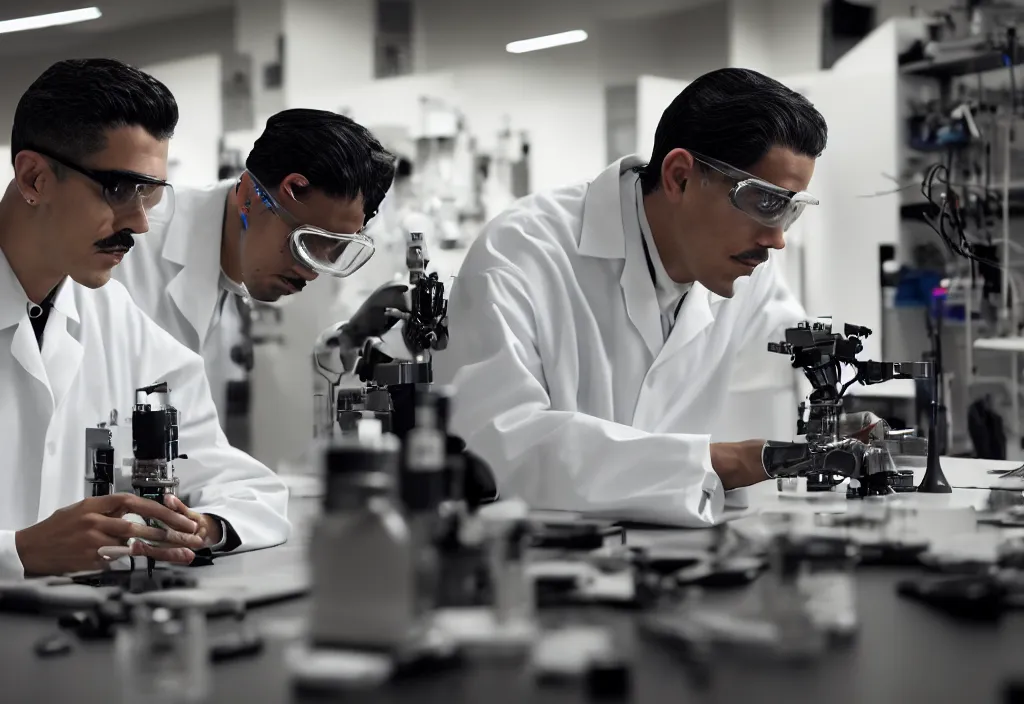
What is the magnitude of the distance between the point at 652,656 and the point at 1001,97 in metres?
5.59

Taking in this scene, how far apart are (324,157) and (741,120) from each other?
982 mm

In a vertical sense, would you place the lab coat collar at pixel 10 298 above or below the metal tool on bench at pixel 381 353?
above

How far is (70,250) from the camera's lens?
5.91ft

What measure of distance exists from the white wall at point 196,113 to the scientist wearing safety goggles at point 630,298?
3.90 metres

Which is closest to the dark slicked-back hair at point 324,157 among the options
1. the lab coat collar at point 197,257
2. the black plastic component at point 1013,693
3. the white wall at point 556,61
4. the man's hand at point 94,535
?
the lab coat collar at point 197,257

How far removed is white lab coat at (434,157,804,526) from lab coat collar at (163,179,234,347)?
82cm

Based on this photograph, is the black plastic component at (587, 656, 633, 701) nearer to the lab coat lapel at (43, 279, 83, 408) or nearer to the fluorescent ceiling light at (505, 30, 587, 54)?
the lab coat lapel at (43, 279, 83, 408)

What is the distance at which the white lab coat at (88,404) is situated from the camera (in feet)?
5.90

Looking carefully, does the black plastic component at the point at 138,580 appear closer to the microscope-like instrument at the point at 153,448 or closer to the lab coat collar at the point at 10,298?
the microscope-like instrument at the point at 153,448

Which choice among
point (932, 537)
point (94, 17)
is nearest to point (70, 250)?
point (932, 537)

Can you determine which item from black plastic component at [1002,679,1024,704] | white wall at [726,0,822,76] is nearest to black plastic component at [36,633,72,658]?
black plastic component at [1002,679,1024,704]

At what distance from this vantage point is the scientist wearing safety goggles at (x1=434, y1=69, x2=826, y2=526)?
1.94 m

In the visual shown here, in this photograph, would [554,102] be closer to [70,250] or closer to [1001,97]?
[1001,97]

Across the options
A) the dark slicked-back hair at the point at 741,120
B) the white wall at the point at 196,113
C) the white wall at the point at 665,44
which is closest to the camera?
the dark slicked-back hair at the point at 741,120
